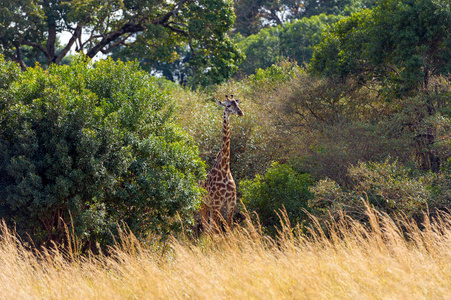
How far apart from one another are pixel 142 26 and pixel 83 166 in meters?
14.0

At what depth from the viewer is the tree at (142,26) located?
19.5m

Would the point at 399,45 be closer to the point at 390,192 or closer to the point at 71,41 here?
the point at 390,192

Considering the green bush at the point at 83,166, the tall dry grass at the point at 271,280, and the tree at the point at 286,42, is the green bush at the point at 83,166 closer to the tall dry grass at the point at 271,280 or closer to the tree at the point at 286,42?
the tall dry grass at the point at 271,280

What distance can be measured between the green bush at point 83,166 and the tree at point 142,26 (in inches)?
408

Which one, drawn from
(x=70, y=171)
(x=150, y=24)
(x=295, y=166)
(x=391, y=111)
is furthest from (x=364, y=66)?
(x=70, y=171)

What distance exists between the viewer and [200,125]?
15617 mm

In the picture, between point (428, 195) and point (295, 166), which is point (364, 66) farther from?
point (428, 195)

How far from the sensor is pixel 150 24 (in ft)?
66.0

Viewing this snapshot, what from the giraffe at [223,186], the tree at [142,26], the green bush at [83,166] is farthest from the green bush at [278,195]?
the tree at [142,26]

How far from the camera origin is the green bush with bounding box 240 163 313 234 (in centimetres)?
1223

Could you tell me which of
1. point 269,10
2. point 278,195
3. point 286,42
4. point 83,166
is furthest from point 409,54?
point 269,10

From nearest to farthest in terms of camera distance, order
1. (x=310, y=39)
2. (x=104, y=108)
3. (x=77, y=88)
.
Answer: (x=104, y=108) < (x=77, y=88) < (x=310, y=39)

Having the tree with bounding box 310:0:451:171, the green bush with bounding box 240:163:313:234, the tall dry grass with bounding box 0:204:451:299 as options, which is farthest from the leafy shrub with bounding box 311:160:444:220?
the tall dry grass with bounding box 0:204:451:299

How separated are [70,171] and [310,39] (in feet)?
98.9
